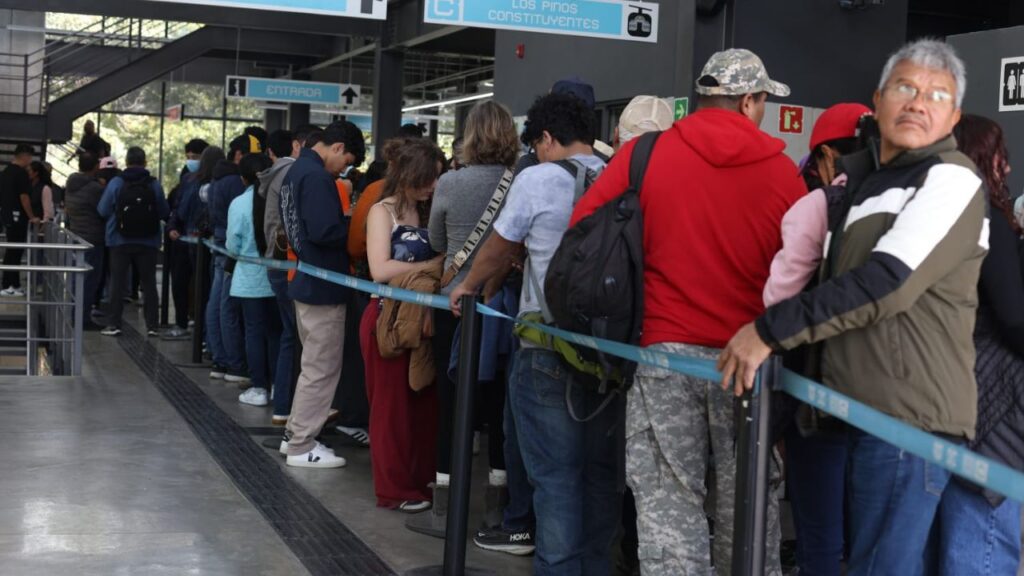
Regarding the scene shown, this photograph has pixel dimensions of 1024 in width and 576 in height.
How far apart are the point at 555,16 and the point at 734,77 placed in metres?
5.42

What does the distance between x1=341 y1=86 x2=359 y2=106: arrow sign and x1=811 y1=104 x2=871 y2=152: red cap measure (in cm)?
1447

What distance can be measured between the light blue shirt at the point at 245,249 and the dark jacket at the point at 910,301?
5447mm

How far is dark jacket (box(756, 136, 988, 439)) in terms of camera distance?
2.70 metres

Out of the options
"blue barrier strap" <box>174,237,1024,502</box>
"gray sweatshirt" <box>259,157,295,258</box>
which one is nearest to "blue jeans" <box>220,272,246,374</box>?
"gray sweatshirt" <box>259,157,295,258</box>

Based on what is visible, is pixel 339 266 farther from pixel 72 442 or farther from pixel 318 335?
pixel 72 442

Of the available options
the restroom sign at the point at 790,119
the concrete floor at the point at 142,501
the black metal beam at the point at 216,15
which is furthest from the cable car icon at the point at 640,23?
Answer: the black metal beam at the point at 216,15

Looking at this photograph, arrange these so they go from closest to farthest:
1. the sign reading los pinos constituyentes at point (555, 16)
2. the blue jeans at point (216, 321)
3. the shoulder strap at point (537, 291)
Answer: the shoulder strap at point (537, 291) → the sign reading los pinos constituyentes at point (555, 16) → the blue jeans at point (216, 321)

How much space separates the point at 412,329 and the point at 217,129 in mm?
23233

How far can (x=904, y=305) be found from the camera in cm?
270

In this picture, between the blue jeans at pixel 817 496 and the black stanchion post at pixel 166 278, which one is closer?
the blue jeans at pixel 817 496

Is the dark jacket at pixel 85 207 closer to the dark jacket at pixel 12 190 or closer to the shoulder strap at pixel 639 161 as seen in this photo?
the dark jacket at pixel 12 190

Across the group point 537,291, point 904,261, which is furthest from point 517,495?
point 904,261

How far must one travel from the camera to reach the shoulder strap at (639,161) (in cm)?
341

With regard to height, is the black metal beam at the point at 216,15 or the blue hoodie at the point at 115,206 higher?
the black metal beam at the point at 216,15
